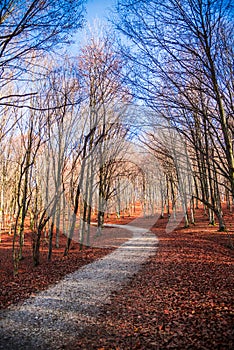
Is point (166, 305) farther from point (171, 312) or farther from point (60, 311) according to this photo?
point (60, 311)

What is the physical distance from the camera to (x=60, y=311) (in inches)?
174

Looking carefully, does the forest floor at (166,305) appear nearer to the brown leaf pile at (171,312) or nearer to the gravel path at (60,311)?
the brown leaf pile at (171,312)

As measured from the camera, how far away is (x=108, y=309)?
4457 millimetres

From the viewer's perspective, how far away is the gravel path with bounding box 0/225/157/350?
3475 millimetres

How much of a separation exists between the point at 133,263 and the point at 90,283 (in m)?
2.25

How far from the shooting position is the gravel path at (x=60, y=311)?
347 cm

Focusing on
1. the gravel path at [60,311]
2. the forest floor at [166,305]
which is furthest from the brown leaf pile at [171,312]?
the gravel path at [60,311]

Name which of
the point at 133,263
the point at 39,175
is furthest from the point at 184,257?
the point at 39,175

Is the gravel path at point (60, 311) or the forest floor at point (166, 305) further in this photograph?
the gravel path at point (60, 311)

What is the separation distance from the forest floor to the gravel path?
0.25 meters

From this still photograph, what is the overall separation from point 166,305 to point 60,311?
1.92m

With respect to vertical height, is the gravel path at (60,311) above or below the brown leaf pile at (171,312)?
below

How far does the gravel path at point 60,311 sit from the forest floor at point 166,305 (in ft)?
0.83

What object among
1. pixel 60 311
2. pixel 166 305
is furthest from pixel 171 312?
pixel 60 311
